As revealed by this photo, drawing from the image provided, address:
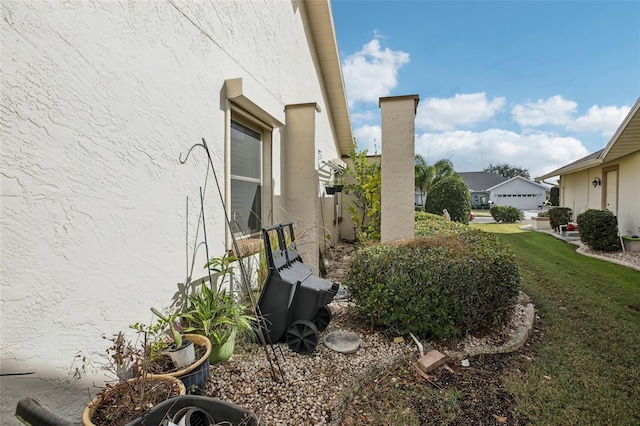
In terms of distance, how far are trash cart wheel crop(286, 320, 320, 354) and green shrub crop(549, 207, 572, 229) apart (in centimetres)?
1737

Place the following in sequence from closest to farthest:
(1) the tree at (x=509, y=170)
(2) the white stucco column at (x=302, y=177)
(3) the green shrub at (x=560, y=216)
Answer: (2) the white stucco column at (x=302, y=177), (3) the green shrub at (x=560, y=216), (1) the tree at (x=509, y=170)

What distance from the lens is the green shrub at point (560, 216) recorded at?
15273 millimetres

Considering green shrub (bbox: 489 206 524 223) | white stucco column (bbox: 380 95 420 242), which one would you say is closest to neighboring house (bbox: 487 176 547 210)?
green shrub (bbox: 489 206 524 223)

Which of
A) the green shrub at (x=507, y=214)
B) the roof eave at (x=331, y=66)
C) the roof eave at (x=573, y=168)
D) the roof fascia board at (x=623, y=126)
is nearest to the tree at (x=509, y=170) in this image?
the green shrub at (x=507, y=214)

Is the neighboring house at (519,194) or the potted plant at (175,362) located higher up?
the neighboring house at (519,194)

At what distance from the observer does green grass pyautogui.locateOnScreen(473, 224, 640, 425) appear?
267 centimetres

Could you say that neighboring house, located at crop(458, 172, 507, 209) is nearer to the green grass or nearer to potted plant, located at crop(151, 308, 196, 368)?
the green grass

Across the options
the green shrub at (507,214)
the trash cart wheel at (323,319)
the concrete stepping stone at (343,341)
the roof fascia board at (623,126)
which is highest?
the roof fascia board at (623,126)

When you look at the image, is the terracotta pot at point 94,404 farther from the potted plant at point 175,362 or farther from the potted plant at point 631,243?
the potted plant at point 631,243

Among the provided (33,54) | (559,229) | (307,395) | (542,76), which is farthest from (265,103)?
(559,229)

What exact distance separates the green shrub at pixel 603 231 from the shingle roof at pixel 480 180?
46.2 meters

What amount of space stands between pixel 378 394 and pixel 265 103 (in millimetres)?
4431

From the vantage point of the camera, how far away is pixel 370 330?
13.2 ft

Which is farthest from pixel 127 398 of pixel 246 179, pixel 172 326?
pixel 246 179
